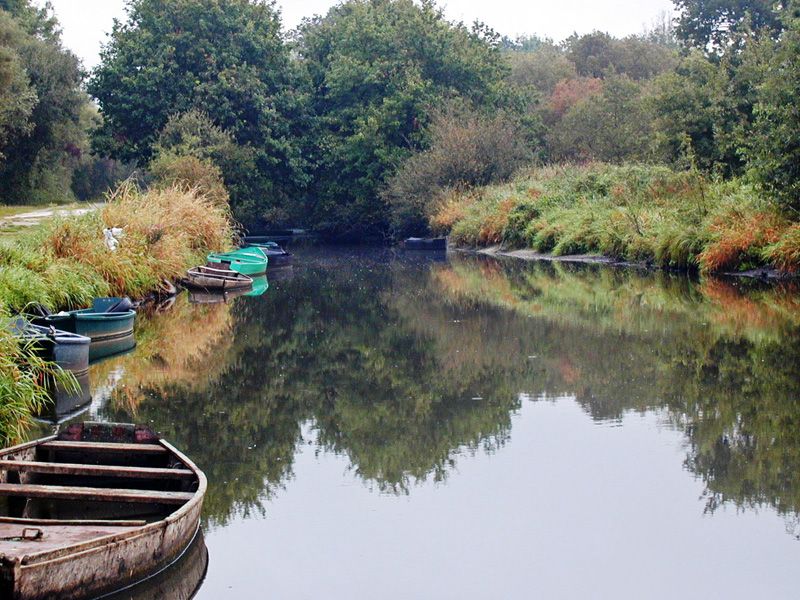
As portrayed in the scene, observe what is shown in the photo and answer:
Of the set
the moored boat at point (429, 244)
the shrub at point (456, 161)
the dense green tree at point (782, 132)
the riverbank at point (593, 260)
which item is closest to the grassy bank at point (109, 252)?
the riverbank at point (593, 260)

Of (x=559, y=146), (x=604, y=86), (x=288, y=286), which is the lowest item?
(x=288, y=286)

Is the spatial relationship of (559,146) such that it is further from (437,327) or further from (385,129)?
(437,327)

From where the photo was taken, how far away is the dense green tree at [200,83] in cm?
5394

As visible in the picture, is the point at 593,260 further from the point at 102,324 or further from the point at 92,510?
the point at 92,510

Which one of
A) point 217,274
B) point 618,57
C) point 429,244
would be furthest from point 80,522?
point 618,57

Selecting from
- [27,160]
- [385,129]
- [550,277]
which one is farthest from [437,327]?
[27,160]

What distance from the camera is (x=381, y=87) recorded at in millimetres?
57375

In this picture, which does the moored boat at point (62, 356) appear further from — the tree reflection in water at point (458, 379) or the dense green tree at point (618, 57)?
the dense green tree at point (618, 57)

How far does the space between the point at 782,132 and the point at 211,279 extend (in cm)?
1534

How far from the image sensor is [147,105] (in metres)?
53.9

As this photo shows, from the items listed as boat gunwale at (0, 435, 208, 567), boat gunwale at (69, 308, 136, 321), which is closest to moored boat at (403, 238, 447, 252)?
boat gunwale at (69, 308, 136, 321)

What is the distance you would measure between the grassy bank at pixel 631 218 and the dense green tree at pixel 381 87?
6.75 meters

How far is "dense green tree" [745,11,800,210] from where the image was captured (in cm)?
2680

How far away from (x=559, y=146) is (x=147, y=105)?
2210 cm
